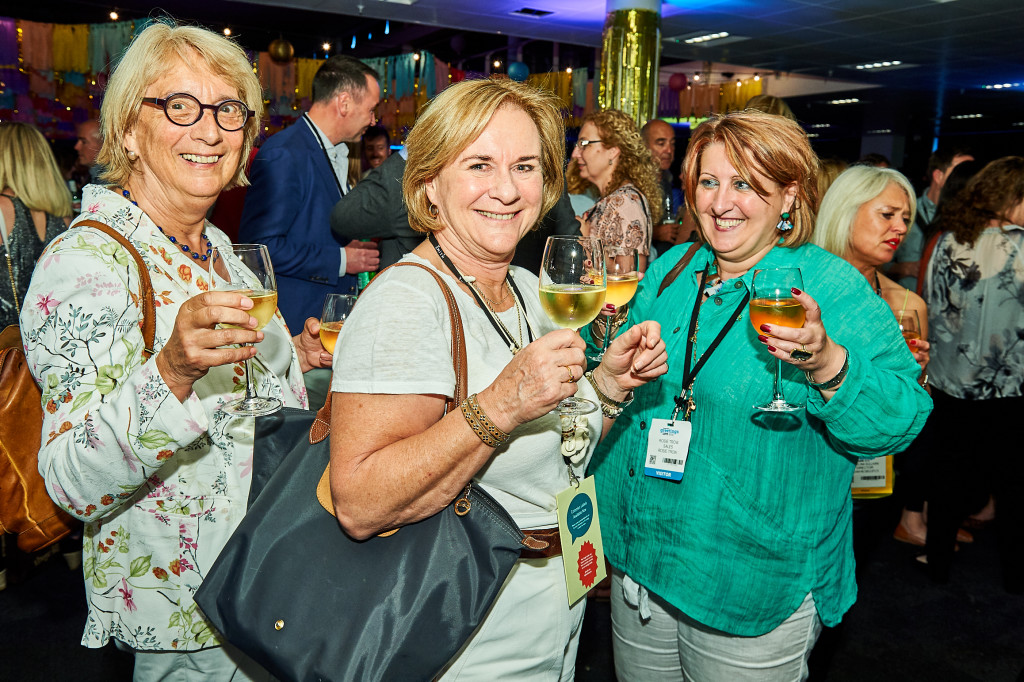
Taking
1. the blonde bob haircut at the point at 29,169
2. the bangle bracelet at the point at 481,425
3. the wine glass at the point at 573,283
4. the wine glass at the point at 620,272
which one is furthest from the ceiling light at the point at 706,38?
the bangle bracelet at the point at 481,425

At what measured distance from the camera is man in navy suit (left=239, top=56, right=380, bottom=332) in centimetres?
313

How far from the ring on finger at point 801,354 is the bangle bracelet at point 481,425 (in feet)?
2.15

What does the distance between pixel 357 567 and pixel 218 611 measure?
0.27 meters

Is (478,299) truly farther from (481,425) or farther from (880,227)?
(880,227)

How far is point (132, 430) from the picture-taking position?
A: 47.9 inches

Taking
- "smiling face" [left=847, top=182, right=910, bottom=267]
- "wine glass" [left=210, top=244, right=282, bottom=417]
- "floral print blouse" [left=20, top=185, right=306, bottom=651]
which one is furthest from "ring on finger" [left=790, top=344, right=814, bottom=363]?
"smiling face" [left=847, top=182, right=910, bottom=267]

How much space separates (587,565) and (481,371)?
48 centimetres

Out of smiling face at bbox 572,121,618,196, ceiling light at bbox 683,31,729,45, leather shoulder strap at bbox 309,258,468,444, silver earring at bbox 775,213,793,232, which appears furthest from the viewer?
ceiling light at bbox 683,31,729,45

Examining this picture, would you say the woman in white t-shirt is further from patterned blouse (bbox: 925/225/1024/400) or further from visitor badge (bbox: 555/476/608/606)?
patterned blouse (bbox: 925/225/1024/400)

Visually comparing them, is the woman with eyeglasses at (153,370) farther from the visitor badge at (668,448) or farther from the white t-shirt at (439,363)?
the visitor badge at (668,448)

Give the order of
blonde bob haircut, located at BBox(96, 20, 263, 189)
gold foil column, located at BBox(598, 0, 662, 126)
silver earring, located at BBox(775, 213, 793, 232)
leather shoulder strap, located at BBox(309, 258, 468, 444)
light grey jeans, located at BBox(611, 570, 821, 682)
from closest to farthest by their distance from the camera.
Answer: leather shoulder strap, located at BBox(309, 258, 468, 444)
blonde bob haircut, located at BBox(96, 20, 263, 189)
light grey jeans, located at BBox(611, 570, 821, 682)
silver earring, located at BBox(775, 213, 793, 232)
gold foil column, located at BBox(598, 0, 662, 126)

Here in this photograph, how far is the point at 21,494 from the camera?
137 cm

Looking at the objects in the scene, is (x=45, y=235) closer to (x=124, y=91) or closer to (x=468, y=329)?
(x=124, y=91)

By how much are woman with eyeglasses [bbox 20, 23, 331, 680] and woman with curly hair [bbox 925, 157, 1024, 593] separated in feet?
10.8
